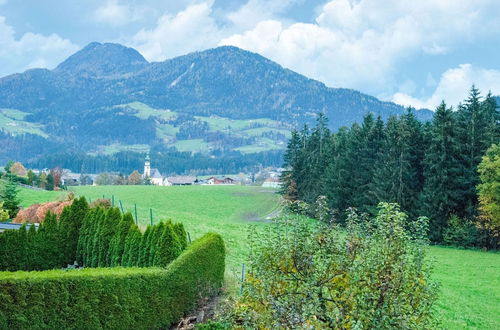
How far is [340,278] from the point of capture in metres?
10.9

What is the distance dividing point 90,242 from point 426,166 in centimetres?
4313

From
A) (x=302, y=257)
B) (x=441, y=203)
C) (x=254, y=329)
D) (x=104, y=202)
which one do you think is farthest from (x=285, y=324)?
(x=441, y=203)

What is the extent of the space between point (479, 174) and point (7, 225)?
45.0m

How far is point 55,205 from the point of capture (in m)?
35.3

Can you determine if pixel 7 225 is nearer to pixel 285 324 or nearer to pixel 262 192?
pixel 285 324

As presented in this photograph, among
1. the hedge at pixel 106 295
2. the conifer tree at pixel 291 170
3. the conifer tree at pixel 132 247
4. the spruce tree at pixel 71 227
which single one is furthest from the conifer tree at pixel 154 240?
the conifer tree at pixel 291 170

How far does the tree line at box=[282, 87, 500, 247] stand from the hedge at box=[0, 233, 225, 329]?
2820 centimetres

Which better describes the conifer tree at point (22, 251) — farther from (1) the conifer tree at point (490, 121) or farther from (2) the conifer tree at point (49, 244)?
(1) the conifer tree at point (490, 121)

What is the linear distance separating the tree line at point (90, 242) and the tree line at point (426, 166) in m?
25.6

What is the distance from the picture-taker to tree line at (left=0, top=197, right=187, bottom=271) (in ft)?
69.2

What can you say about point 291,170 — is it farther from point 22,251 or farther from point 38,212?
point 22,251

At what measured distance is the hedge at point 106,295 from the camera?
16484 millimetres

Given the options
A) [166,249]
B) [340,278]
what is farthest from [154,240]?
[340,278]

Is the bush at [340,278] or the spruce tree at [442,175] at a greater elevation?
the spruce tree at [442,175]
